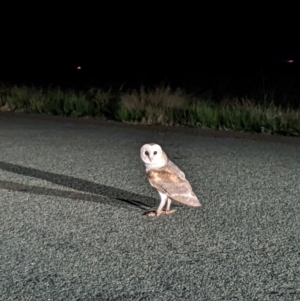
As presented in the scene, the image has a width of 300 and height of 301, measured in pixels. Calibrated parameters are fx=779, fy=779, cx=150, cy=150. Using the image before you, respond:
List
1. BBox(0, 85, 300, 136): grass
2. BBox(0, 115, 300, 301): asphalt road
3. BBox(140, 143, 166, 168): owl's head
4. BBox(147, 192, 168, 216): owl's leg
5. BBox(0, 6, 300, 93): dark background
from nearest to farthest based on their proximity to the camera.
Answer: BBox(0, 115, 300, 301): asphalt road → BBox(140, 143, 166, 168): owl's head → BBox(147, 192, 168, 216): owl's leg → BBox(0, 85, 300, 136): grass → BBox(0, 6, 300, 93): dark background

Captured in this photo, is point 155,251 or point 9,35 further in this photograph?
point 9,35

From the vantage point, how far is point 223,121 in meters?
16.8

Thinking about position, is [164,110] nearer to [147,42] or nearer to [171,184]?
[171,184]

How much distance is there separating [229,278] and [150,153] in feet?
6.34

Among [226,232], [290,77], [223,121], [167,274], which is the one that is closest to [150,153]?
[226,232]

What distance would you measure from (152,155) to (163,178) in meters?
0.25

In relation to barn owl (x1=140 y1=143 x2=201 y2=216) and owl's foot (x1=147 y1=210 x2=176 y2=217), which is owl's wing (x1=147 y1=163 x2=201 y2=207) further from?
owl's foot (x1=147 y1=210 x2=176 y2=217)

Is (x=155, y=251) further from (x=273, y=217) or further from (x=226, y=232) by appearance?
(x=273, y=217)

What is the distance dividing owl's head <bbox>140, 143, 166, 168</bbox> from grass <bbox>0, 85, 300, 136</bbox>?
803cm

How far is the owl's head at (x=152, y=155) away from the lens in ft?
24.6

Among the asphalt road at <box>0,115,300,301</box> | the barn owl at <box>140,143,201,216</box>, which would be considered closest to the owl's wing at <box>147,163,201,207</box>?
the barn owl at <box>140,143,201,216</box>

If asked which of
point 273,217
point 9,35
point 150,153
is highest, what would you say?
point 150,153

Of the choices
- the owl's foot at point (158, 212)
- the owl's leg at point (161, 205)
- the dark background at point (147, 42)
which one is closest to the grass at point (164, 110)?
the owl's foot at point (158, 212)

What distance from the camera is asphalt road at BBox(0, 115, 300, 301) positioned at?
5.77 metres
